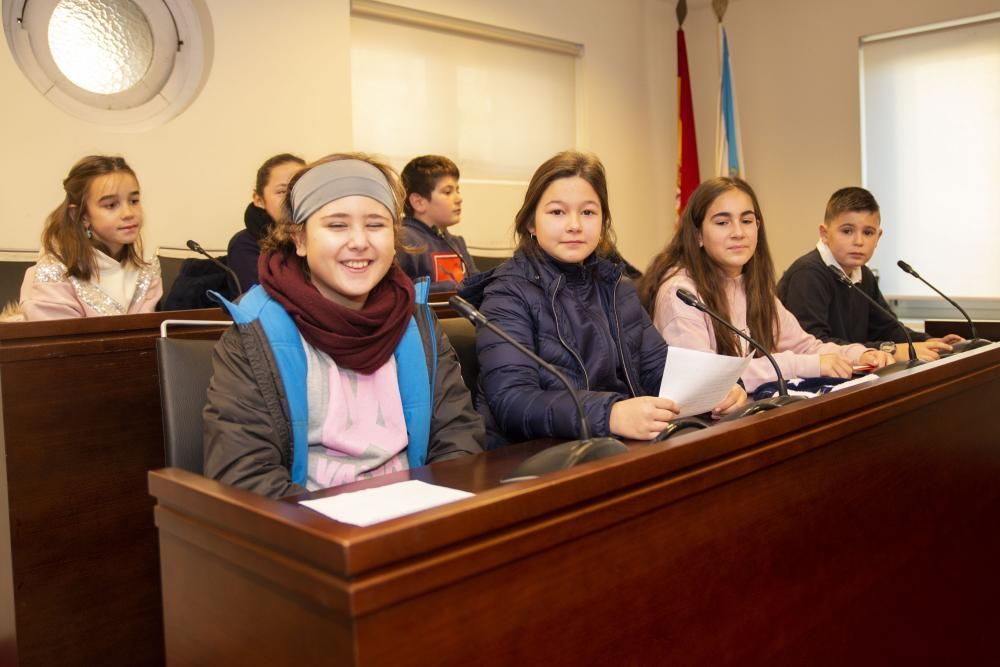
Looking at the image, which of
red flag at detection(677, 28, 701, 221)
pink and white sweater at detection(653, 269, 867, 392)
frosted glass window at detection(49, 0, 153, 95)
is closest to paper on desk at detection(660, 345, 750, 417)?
pink and white sweater at detection(653, 269, 867, 392)

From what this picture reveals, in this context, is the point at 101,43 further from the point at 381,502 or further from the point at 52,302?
the point at 381,502

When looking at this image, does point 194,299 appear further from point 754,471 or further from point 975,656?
point 975,656

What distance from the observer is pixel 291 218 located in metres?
1.81

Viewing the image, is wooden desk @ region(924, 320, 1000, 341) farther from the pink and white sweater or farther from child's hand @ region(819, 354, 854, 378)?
child's hand @ region(819, 354, 854, 378)

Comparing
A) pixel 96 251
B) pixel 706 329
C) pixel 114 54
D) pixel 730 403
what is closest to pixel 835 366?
pixel 706 329

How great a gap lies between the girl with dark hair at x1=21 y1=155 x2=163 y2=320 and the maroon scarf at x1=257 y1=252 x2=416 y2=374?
137cm

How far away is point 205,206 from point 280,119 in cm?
58

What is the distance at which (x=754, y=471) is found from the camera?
1330 mm

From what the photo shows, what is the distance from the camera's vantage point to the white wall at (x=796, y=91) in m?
5.88

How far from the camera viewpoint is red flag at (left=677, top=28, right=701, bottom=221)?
6.38 m

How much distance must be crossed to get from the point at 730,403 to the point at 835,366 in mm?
613

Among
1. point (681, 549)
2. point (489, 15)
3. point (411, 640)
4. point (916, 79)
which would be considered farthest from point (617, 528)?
point (916, 79)

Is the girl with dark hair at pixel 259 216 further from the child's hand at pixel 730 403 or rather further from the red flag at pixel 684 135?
the red flag at pixel 684 135

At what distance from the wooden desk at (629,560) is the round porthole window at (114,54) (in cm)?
310
